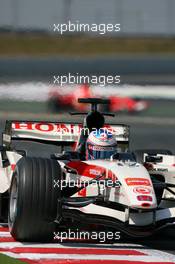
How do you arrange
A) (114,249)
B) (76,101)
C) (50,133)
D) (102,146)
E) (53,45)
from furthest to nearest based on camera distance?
(53,45), (76,101), (50,133), (102,146), (114,249)

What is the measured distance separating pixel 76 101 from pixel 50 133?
12.2 m

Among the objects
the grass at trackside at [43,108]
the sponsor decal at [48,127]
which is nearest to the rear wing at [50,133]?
the sponsor decal at [48,127]

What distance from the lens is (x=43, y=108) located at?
30.3m

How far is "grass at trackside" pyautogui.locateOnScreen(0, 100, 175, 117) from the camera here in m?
30.0

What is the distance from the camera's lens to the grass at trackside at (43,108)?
30.0 metres

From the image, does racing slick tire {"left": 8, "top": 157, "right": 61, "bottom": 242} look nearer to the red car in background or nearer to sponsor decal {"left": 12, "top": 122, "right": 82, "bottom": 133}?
sponsor decal {"left": 12, "top": 122, "right": 82, "bottom": 133}

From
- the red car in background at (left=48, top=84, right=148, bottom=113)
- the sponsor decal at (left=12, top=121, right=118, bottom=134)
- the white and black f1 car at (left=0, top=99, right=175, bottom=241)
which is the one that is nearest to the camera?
the white and black f1 car at (left=0, top=99, right=175, bottom=241)

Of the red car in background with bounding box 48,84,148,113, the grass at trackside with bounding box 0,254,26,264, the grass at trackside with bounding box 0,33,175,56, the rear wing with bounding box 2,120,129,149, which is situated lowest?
the grass at trackside with bounding box 0,254,26,264

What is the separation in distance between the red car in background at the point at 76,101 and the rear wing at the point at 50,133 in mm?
8629

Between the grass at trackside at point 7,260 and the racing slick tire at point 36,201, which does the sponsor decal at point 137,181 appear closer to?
the racing slick tire at point 36,201

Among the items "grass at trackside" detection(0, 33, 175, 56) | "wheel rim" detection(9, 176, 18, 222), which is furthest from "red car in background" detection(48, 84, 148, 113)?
"wheel rim" detection(9, 176, 18, 222)

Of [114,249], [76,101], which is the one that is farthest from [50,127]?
[76,101]

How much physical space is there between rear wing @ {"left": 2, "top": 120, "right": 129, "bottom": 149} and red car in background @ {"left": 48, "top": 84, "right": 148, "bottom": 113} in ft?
28.3

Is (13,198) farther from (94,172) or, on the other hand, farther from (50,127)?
(50,127)
